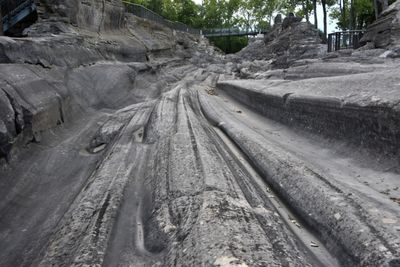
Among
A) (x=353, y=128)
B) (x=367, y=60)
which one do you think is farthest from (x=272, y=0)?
(x=353, y=128)

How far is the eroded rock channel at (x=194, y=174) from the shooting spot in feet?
7.72

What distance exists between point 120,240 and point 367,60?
6849 mm

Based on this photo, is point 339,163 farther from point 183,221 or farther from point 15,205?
point 15,205

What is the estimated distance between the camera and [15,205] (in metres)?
3.65

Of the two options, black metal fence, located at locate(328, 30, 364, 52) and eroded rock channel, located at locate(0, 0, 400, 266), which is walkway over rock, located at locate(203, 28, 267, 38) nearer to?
black metal fence, located at locate(328, 30, 364, 52)

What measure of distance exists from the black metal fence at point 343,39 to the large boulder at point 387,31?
10.7 ft

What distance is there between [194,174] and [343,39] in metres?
15.4

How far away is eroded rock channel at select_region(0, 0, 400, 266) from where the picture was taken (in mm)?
2352

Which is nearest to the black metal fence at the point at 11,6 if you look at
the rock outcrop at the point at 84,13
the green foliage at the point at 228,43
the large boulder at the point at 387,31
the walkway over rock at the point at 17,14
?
the walkway over rock at the point at 17,14

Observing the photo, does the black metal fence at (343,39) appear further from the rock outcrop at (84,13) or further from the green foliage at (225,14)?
the green foliage at (225,14)

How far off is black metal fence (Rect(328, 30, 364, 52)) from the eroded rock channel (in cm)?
900

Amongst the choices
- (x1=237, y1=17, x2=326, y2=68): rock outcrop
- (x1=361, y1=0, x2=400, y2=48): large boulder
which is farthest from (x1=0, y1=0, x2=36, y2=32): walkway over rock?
(x1=361, y1=0, x2=400, y2=48): large boulder

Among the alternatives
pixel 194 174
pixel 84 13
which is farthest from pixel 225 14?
pixel 194 174

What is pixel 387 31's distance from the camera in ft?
37.3
